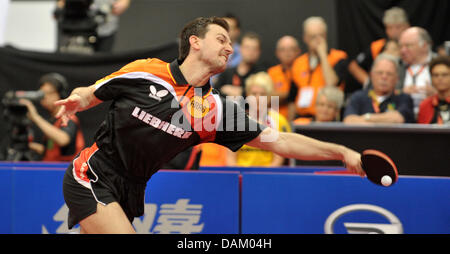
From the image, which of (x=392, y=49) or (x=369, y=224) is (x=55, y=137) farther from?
(x=392, y=49)

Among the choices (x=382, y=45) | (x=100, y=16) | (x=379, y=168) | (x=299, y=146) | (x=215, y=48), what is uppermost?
(x=100, y=16)

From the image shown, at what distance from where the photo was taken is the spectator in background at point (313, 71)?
270 inches

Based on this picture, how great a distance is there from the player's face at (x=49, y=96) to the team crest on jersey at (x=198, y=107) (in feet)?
11.2

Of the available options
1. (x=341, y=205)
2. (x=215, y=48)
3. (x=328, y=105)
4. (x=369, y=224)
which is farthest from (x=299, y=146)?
(x=328, y=105)

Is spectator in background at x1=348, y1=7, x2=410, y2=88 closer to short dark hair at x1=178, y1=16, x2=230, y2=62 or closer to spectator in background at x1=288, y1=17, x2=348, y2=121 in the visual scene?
spectator in background at x1=288, y1=17, x2=348, y2=121

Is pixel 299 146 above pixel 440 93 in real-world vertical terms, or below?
below

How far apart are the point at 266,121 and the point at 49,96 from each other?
2.50 metres

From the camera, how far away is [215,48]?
3512mm

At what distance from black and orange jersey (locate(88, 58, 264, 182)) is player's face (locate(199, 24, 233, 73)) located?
181 mm

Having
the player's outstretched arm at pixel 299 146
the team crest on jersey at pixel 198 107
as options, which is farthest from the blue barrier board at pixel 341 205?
the team crest on jersey at pixel 198 107

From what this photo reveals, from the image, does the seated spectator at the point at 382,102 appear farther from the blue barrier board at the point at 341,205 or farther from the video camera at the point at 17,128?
the video camera at the point at 17,128

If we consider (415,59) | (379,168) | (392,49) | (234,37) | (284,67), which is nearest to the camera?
(379,168)
